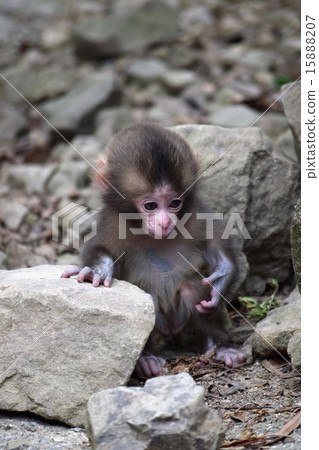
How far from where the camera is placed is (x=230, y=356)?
201 inches

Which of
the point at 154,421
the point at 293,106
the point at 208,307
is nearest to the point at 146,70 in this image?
the point at 293,106

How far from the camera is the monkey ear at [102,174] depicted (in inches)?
219

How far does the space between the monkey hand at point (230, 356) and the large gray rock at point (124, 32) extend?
328 inches

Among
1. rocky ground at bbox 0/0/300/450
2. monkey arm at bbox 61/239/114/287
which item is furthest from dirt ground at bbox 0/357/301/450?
monkey arm at bbox 61/239/114/287

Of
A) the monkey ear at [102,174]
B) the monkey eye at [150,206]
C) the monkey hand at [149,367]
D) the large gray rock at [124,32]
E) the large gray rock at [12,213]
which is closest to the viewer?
the monkey hand at [149,367]

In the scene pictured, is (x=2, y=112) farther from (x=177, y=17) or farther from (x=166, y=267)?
(x=166, y=267)

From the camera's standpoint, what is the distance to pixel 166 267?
5.55 m

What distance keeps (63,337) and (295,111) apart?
2.69m

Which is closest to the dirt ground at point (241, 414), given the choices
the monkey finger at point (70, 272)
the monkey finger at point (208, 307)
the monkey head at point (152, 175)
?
the monkey finger at point (208, 307)

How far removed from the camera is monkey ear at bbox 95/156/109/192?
557 cm

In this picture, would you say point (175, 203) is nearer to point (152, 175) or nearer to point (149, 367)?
point (152, 175)
